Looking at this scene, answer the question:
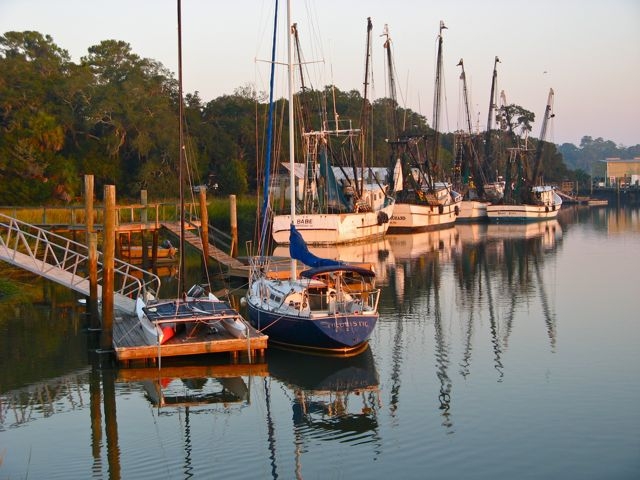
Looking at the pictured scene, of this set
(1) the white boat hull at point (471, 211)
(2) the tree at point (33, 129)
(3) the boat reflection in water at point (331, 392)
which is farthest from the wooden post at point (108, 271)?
(1) the white boat hull at point (471, 211)

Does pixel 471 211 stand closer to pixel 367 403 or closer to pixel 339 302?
pixel 339 302

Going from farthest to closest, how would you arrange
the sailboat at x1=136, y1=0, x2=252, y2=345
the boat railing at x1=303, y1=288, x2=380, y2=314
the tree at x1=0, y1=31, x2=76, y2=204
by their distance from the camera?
1. the tree at x1=0, y1=31, x2=76, y2=204
2. the boat railing at x1=303, y1=288, x2=380, y2=314
3. the sailboat at x1=136, y1=0, x2=252, y2=345

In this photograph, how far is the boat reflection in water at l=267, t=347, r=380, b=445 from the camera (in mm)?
19984

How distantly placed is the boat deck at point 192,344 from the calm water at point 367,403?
1.69 ft

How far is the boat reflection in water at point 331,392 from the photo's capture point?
19984 millimetres

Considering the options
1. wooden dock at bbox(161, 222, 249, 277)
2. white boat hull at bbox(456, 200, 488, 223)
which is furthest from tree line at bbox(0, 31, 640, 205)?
white boat hull at bbox(456, 200, 488, 223)

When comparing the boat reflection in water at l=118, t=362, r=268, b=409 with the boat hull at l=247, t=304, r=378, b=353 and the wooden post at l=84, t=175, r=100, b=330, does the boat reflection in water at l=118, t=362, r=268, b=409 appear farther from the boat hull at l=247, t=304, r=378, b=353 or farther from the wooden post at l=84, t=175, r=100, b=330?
the wooden post at l=84, t=175, r=100, b=330

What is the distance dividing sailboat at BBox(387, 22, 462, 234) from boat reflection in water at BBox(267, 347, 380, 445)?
4699 cm

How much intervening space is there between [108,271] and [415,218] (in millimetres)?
50632

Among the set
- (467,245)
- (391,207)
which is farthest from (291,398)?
(391,207)

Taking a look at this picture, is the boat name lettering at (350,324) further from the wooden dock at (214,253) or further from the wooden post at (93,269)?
the wooden dock at (214,253)

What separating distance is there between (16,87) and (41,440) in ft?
185

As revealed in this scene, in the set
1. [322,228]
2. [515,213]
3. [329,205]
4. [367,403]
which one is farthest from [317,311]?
[515,213]

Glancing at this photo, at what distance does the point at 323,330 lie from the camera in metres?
25.2
